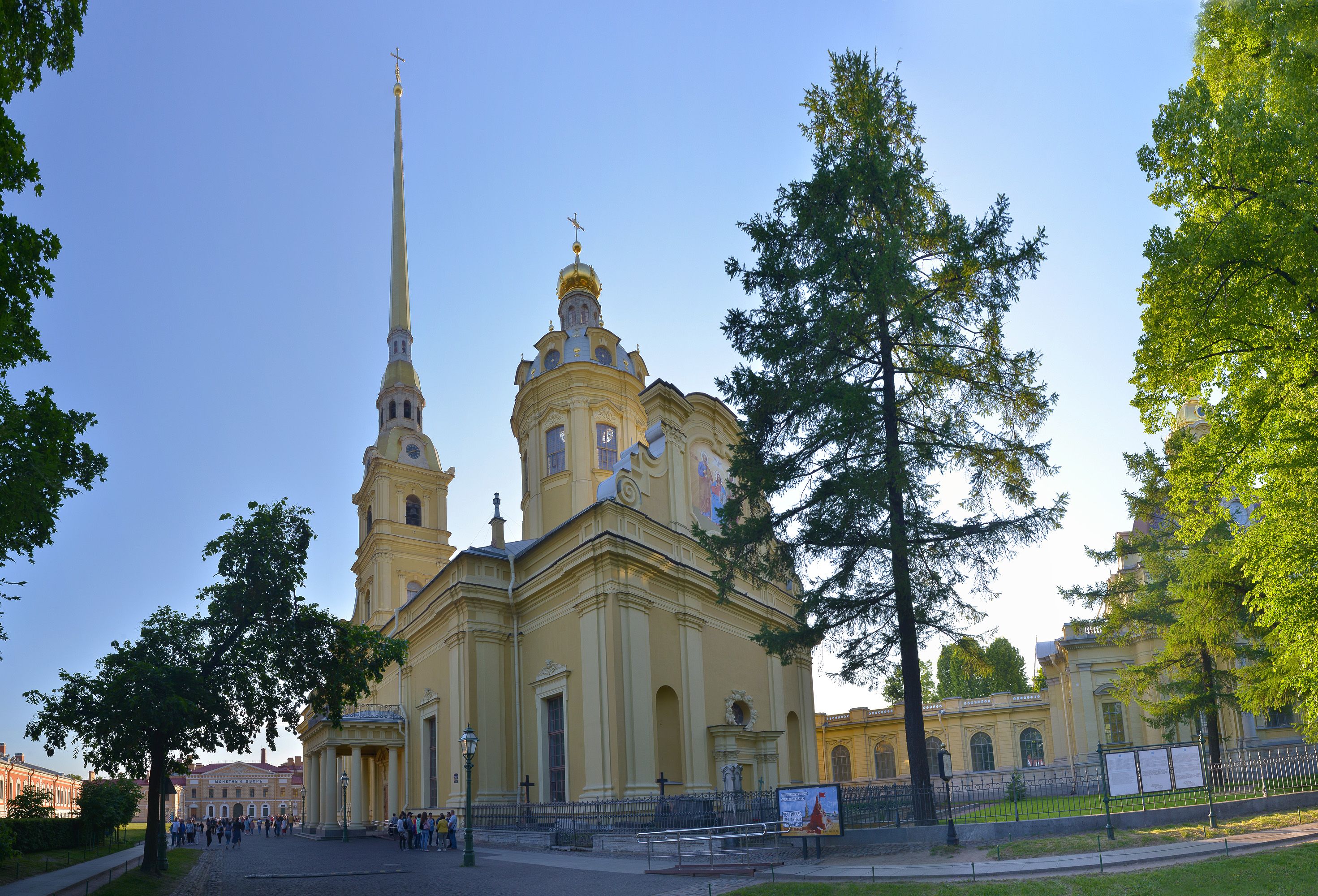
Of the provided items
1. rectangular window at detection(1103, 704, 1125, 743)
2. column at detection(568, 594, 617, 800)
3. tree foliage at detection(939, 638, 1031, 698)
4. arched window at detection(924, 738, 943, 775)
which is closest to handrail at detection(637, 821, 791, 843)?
column at detection(568, 594, 617, 800)

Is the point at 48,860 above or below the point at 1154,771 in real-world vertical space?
below

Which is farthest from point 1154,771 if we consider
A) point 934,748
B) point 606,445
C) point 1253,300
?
point 934,748

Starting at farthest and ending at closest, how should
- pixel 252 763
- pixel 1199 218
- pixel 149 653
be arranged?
pixel 252 763 → pixel 149 653 → pixel 1199 218

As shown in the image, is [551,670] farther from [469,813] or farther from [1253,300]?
[1253,300]

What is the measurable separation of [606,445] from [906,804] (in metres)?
21.0

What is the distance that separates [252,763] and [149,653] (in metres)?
143

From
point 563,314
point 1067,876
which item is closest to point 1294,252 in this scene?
point 1067,876

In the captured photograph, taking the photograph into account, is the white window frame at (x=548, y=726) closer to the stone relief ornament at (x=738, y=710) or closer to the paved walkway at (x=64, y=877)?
the stone relief ornament at (x=738, y=710)

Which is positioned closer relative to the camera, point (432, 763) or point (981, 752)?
point (432, 763)

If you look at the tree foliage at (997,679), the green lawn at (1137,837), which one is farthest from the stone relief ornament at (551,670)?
the tree foliage at (997,679)

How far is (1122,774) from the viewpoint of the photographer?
47.7ft

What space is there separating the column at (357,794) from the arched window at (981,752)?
30.5 m

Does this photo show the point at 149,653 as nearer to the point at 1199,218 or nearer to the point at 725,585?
the point at 725,585

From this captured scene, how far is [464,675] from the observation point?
28.9 metres
